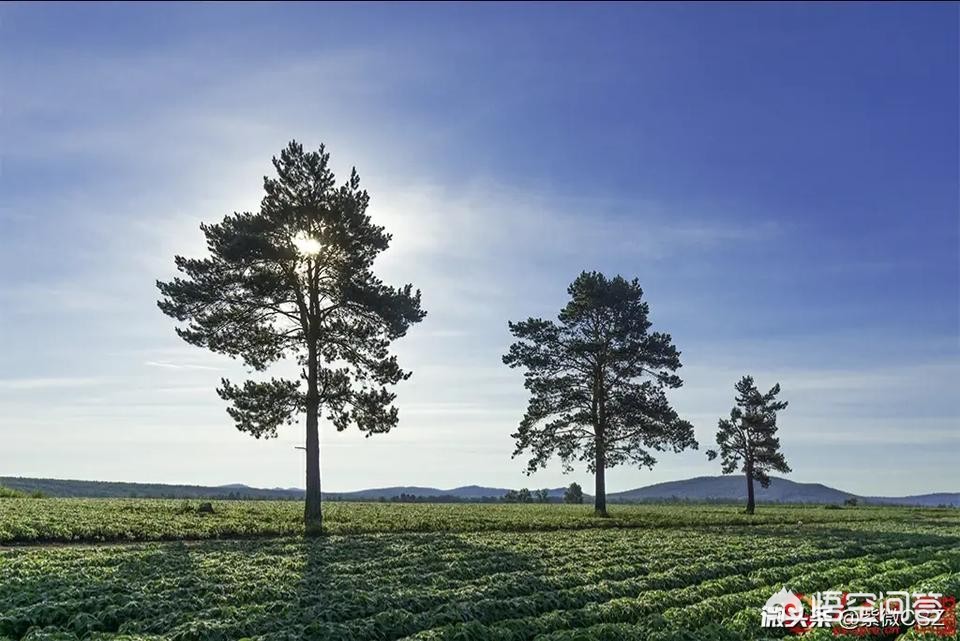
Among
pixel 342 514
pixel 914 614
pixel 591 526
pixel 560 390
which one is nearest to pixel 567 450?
pixel 560 390

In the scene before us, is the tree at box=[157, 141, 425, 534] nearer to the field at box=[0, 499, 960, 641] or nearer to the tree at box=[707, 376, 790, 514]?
the field at box=[0, 499, 960, 641]

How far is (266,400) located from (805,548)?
928 inches

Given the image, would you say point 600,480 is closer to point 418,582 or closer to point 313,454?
point 313,454

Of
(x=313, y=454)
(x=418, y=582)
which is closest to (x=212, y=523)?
(x=313, y=454)

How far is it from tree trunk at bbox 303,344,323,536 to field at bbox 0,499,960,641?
2.18 meters

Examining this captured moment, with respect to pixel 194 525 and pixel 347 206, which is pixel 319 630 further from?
pixel 347 206

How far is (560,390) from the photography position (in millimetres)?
55688

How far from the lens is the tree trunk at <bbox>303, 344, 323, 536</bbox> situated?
3391 cm

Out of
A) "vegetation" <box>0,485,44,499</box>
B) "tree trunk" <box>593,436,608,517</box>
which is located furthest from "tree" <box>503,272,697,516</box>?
"vegetation" <box>0,485,44,499</box>

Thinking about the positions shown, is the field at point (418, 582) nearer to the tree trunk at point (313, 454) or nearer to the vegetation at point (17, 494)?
the tree trunk at point (313, 454)

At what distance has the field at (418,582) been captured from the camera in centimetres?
1300

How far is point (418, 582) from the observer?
695 inches

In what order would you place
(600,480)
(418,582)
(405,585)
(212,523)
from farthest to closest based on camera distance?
(600,480)
(212,523)
(418,582)
(405,585)

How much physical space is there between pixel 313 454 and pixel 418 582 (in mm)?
18702
